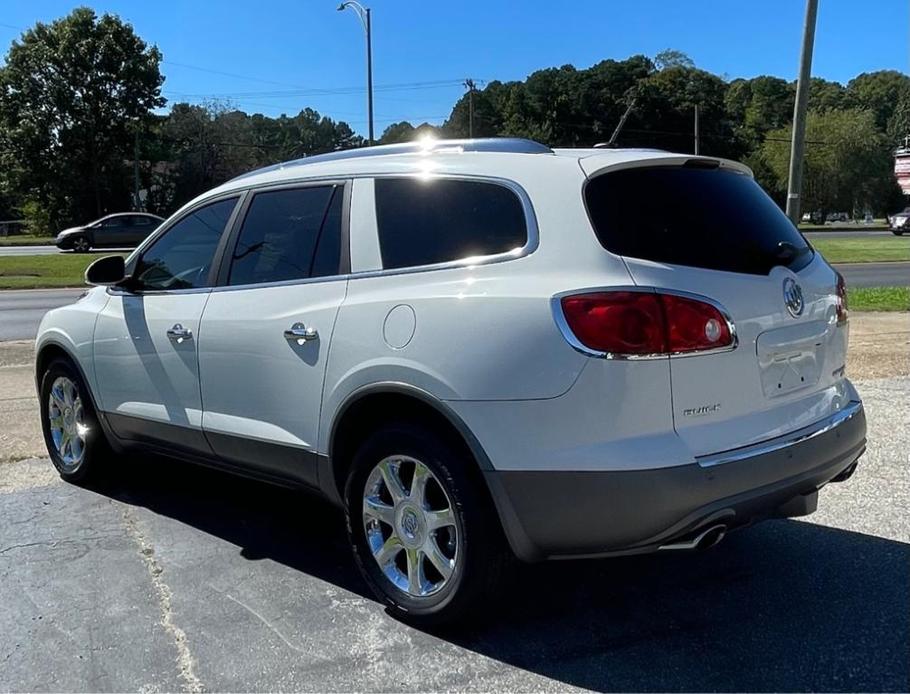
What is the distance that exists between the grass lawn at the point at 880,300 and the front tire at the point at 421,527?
38.0ft

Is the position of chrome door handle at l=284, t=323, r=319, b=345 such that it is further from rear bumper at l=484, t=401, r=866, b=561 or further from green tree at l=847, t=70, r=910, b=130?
green tree at l=847, t=70, r=910, b=130

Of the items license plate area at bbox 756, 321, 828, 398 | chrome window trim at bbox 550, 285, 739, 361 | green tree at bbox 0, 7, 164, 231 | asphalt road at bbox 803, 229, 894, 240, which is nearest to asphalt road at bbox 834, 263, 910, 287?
license plate area at bbox 756, 321, 828, 398

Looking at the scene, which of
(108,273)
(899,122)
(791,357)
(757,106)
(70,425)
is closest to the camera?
(791,357)

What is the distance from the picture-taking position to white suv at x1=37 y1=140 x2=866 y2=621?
2.82 meters

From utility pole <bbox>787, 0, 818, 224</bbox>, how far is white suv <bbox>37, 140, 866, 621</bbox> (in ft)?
25.3

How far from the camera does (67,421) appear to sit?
539 cm

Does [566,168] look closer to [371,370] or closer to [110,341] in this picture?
[371,370]

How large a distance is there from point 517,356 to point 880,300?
45.1ft

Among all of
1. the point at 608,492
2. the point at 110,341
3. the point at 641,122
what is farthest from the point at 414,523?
the point at 641,122

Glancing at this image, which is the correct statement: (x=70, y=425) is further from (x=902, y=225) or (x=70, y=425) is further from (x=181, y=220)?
(x=902, y=225)

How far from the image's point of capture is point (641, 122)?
87562mm

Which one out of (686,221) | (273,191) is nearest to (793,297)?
(686,221)

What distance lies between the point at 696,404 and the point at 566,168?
1.00 m

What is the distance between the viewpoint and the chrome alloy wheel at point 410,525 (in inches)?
128
